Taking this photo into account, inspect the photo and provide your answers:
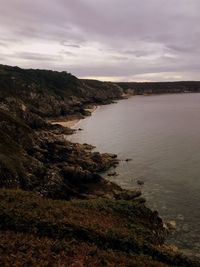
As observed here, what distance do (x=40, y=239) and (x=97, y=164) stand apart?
44.1 m

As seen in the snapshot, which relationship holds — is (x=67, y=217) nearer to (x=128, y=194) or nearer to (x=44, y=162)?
(x=128, y=194)

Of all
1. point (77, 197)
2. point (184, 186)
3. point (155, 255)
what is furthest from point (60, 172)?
point (155, 255)

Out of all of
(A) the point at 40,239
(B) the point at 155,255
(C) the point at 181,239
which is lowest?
(C) the point at 181,239

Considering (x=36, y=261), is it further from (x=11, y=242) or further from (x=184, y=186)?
(x=184, y=186)

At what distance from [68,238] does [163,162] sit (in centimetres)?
4929

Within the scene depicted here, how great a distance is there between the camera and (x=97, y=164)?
2827 inches

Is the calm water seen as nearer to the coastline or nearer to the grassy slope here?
the coastline

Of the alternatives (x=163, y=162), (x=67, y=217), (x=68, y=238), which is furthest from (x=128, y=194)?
(x=68, y=238)

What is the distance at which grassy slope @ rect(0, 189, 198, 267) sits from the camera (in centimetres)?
2558

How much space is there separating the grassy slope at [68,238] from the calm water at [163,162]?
898cm

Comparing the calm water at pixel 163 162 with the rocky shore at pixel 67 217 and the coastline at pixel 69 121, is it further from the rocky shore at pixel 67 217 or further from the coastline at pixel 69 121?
the rocky shore at pixel 67 217

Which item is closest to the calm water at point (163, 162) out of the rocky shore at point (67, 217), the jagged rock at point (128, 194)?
the jagged rock at point (128, 194)

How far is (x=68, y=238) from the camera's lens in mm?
29234

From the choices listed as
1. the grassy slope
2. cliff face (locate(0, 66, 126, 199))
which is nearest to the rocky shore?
the grassy slope
